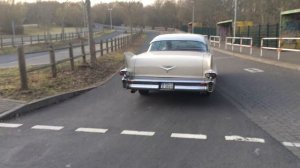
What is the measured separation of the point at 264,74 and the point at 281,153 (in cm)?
827

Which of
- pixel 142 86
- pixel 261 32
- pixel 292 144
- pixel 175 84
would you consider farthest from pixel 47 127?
pixel 261 32

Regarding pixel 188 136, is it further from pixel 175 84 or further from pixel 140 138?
pixel 175 84

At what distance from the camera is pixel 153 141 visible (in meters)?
5.48

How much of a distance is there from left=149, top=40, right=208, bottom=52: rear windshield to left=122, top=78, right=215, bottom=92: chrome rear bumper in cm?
165

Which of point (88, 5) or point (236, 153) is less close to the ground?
point (88, 5)

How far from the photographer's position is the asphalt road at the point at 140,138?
184 inches

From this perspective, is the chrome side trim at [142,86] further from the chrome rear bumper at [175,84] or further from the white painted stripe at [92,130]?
the white painted stripe at [92,130]

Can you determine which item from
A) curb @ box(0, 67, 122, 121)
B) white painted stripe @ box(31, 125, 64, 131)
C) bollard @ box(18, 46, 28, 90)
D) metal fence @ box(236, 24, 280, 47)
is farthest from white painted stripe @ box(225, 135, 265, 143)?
metal fence @ box(236, 24, 280, 47)

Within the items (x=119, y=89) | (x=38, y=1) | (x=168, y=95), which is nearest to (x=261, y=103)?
(x=168, y=95)

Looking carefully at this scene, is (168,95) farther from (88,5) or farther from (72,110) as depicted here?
(88,5)

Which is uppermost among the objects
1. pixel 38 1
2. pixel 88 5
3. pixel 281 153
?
pixel 38 1

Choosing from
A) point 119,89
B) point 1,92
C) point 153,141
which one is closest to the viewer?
point 153,141

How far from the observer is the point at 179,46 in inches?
364

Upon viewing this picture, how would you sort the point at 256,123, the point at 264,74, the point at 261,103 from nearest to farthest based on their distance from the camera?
1. the point at 256,123
2. the point at 261,103
3. the point at 264,74
